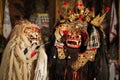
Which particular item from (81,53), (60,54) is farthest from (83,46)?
(60,54)

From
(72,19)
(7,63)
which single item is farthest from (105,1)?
(7,63)

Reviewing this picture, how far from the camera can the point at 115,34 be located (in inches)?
82.8

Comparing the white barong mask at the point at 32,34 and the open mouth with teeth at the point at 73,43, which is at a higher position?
the white barong mask at the point at 32,34

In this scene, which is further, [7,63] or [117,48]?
[117,48]

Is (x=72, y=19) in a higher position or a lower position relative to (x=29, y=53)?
higher

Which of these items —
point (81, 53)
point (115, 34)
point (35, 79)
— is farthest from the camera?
point (115, 34)

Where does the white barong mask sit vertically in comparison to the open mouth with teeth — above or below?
above

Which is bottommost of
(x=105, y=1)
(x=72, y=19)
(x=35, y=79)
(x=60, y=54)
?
(x=35, y=79)

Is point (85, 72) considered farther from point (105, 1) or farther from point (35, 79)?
point (105, 1)

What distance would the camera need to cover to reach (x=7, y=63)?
1715 millimetres

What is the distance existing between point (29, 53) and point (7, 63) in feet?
0.50

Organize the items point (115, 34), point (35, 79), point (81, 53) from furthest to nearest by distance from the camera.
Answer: point (115, 34), point (81, 53), point (35, 79)

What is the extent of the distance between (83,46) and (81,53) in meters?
0.06

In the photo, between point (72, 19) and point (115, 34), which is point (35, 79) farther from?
point (115, 34)
